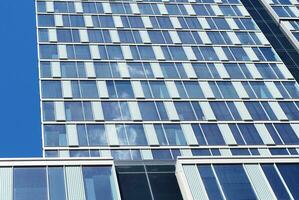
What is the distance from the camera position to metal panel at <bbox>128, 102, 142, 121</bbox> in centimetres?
5934

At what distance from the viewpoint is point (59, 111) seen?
59031 millimetres

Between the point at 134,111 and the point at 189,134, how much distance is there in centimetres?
576

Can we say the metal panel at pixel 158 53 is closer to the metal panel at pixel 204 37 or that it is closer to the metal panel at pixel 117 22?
the metal panel at pixel 117 22

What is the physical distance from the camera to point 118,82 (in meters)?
63.2

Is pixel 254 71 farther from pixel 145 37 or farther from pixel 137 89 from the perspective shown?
pixel 137 89

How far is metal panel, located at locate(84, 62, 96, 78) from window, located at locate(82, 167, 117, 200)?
27.3m

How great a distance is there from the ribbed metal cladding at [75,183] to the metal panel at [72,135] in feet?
63.7

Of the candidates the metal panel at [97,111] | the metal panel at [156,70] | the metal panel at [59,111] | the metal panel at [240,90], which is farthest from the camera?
the metal panel at [156,70]

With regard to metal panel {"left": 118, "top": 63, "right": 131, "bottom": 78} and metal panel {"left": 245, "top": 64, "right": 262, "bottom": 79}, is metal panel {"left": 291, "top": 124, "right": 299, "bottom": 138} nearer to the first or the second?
metal panel {"left": 245, "top": 64, "right": 262, "bottom": 79}

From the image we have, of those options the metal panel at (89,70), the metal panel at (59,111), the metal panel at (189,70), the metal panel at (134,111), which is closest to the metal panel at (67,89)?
the metal panel at (59,111)

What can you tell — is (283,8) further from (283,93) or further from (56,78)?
(56,78)

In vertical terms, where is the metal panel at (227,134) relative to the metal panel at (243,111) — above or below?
below

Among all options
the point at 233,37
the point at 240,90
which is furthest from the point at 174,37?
the point at 240,90

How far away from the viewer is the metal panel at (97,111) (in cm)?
5866
